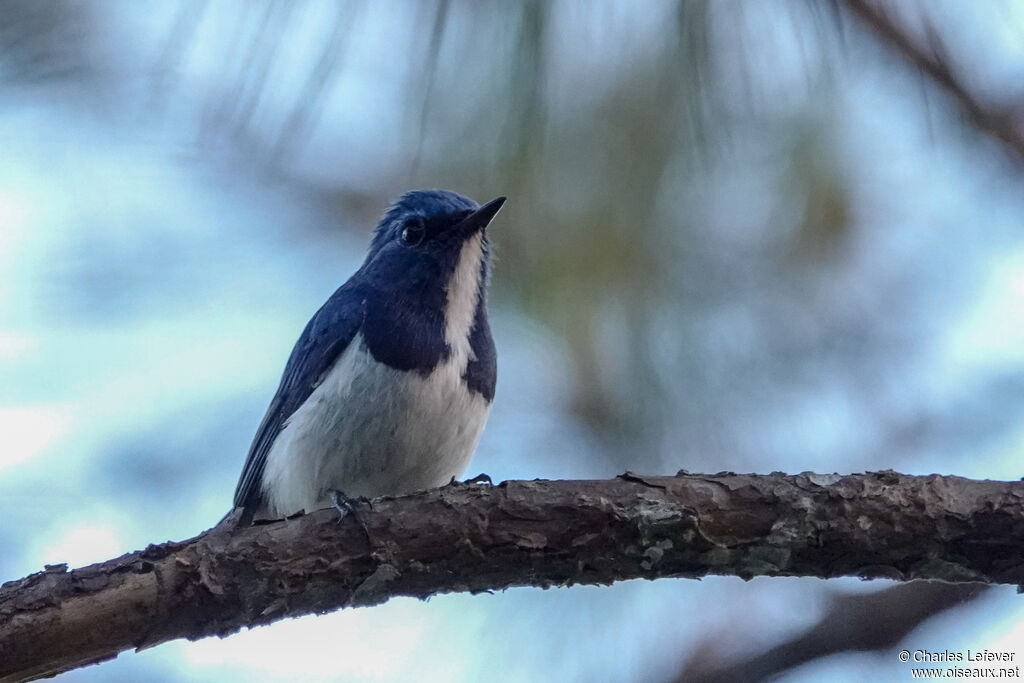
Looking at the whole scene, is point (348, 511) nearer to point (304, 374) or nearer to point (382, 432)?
point (382, 432)

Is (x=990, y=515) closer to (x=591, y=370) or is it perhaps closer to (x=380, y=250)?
(x=591, y=370)

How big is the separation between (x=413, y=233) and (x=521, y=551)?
1.26 metres

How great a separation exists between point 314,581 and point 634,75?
1223 millimetres

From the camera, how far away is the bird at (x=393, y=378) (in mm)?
2961

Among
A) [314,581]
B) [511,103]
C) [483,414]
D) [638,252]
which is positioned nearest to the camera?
[511,103]

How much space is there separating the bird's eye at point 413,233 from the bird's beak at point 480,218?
152mm

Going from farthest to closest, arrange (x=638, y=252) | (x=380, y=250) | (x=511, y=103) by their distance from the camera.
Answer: (x=380, y=250) → (x=638, y=252) → (x=511, y=103)

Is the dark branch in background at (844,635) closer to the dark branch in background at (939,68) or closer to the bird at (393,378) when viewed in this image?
the bird at (393,378)

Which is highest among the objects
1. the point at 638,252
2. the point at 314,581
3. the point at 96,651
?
the point at 638,252

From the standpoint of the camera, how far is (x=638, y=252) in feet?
8.87

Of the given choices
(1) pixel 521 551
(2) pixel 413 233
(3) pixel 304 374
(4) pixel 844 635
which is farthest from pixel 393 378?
(4) pixel 844 635

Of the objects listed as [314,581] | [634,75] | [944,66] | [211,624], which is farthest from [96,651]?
[944,66]

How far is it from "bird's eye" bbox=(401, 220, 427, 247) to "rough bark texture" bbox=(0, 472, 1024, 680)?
Result: 1.05 meters

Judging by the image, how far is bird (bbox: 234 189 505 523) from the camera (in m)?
2.96
